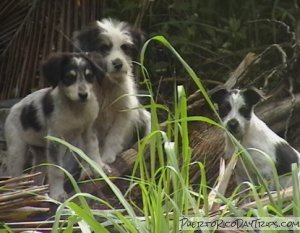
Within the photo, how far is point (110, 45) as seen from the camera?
6133mm

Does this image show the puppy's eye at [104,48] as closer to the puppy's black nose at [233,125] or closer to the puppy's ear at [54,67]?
the puppy's ear at [54,67]

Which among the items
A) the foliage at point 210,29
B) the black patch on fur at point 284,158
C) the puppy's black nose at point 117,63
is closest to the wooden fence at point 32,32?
the foliage at point 210,29

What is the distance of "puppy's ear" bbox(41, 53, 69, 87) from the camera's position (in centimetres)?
568

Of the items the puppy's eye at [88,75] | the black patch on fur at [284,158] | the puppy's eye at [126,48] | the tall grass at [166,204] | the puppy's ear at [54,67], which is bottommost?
the tall grass at [166,204]

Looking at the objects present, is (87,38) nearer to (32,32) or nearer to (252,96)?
(252,96)

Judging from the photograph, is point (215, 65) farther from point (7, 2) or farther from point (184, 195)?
point (184, 195)

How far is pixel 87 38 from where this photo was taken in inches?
244

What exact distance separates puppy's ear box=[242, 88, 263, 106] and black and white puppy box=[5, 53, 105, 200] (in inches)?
38.6

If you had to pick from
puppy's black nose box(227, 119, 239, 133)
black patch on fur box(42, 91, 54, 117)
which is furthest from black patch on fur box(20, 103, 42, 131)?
puppy's black nose box(227, 119, 239, 133)

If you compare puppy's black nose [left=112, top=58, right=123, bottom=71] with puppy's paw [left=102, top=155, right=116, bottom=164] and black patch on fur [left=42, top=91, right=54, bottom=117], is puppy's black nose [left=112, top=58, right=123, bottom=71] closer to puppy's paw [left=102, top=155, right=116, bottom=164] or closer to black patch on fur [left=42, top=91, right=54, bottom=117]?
black patch on fur [left=42, top=91, right=54, bottom=117]

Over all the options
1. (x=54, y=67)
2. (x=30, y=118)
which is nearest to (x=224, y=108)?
(x=54, y=67)

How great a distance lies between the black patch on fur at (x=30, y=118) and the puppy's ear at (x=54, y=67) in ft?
1.13

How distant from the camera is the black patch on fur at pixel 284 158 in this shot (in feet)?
17.8

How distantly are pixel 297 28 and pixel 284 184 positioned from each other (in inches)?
104
